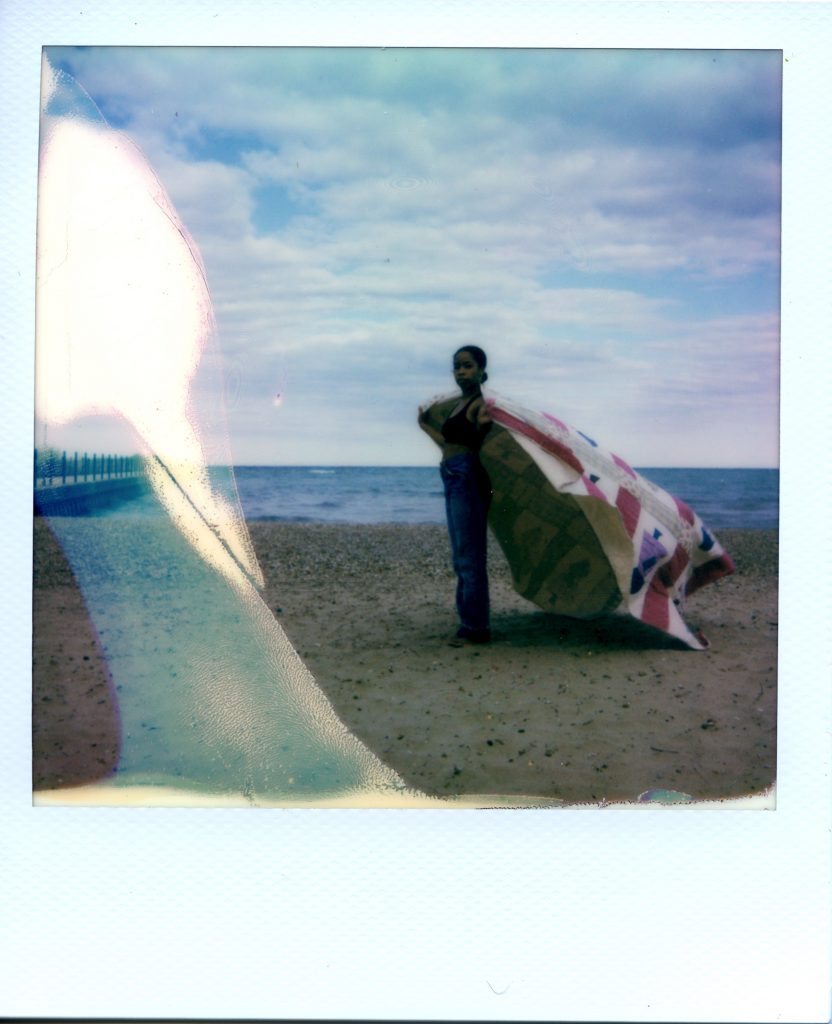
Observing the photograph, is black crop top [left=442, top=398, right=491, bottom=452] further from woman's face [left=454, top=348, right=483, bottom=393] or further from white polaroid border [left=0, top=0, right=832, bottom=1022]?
white polaroid border [left=0, top=0, right=832, bottom=1022]

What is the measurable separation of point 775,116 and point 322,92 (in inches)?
43.5

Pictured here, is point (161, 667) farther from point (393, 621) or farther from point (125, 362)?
point (125, 362)

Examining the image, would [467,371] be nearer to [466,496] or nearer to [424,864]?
[466,496]

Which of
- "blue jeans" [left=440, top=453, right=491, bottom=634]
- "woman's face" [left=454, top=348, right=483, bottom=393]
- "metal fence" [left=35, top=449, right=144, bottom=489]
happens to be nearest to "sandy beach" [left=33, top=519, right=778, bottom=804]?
"blue jeans" [left=440, top=453, right=491, bottom=634]

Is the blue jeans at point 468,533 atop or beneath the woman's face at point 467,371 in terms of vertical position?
beneath

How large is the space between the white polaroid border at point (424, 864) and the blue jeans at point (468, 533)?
0.51m

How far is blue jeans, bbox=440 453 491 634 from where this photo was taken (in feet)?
6.52

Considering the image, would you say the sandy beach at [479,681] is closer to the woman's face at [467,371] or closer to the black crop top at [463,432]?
the black crop top at [463,432]

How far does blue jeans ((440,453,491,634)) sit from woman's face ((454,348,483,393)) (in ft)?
0.62

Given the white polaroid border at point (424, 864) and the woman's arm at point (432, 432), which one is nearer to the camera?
the white polaroid border at point (424, 864)

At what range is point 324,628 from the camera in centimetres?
197

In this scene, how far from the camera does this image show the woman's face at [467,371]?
1902 millimetres

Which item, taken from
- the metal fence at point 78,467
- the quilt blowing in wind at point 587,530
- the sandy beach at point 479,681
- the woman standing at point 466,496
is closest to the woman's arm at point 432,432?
the woman standing at point 466,496

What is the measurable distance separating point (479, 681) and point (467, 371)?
79 cm
